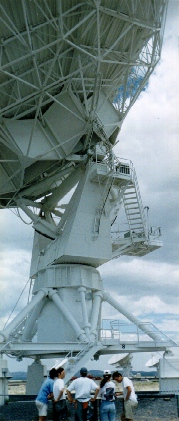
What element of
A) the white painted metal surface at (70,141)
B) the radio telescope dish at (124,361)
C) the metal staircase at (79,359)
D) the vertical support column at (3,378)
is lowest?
the vertical support column at (3,378)

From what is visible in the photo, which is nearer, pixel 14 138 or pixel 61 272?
pixel 14 138

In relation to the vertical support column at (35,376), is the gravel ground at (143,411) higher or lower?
lower

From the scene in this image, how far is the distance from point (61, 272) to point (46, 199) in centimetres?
437

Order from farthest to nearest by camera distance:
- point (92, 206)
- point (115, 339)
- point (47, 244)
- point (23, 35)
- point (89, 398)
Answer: point (47, 244)
point (92, 206)
point (115, 339)
point (23, 35)
point (89, 398)

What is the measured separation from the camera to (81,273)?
22.2 m

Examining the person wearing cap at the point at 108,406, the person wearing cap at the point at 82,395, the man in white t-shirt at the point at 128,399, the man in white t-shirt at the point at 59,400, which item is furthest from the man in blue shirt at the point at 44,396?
the man in white t-shirt at the point at 128,399

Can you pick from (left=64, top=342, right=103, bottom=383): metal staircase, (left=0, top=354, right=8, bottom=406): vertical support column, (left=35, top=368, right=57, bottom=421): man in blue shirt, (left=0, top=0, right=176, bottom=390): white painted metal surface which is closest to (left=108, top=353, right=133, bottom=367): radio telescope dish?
(left=0, top=0, right=176, bottom=390): white painted metal surface

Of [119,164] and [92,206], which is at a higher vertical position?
[119,164]

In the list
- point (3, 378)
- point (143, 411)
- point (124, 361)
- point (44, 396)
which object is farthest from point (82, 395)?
point (124, 361)

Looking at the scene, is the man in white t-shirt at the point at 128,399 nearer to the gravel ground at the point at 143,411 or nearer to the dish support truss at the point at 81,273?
the gravel ground at the point at 143,411

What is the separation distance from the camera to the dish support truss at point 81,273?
2102 cm

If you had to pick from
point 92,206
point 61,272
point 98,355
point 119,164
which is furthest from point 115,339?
point 119,164

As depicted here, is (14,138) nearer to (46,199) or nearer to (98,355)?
(46,199)

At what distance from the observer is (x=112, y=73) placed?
74.5ft
